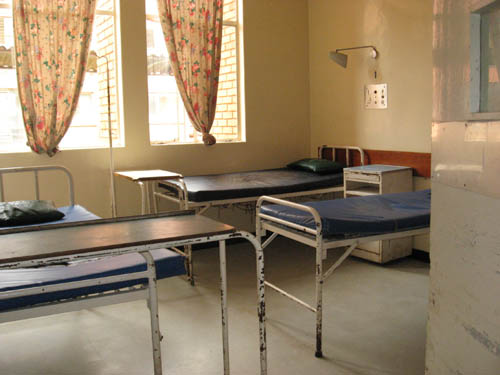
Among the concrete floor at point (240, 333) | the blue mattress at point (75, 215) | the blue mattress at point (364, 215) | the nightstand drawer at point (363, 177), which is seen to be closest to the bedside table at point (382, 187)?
the nightstand drawer at point (363, 177)

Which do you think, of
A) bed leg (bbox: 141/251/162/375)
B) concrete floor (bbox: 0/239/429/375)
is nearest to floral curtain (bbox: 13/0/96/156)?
concrete floor (bbox: 0/239/429/375)

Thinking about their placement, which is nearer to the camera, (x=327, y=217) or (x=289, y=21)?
(x=327, y=217)

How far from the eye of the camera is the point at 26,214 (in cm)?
338

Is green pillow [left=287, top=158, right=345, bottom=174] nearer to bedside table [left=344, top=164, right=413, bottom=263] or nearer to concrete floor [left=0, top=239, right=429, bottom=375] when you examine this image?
bedside table [left=344, top=164, right=413, bottom=263]

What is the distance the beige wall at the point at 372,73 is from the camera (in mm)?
4664

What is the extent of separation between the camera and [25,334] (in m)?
3.22

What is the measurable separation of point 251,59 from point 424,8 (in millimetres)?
1845

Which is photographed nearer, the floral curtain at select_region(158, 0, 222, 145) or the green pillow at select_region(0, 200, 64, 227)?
the green pillow at select_region(0, 200, 64, 227)

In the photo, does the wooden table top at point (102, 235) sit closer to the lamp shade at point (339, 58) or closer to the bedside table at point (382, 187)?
the bedside table at point (382, 187)

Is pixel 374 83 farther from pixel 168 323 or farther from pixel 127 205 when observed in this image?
pixel 168 323

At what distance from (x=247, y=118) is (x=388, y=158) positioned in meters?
1.56

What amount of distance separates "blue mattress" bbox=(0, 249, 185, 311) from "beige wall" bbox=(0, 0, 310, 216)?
2291 millimetres

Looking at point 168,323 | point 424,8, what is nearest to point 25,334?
point 168,323

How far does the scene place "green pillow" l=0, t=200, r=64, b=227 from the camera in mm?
3312
